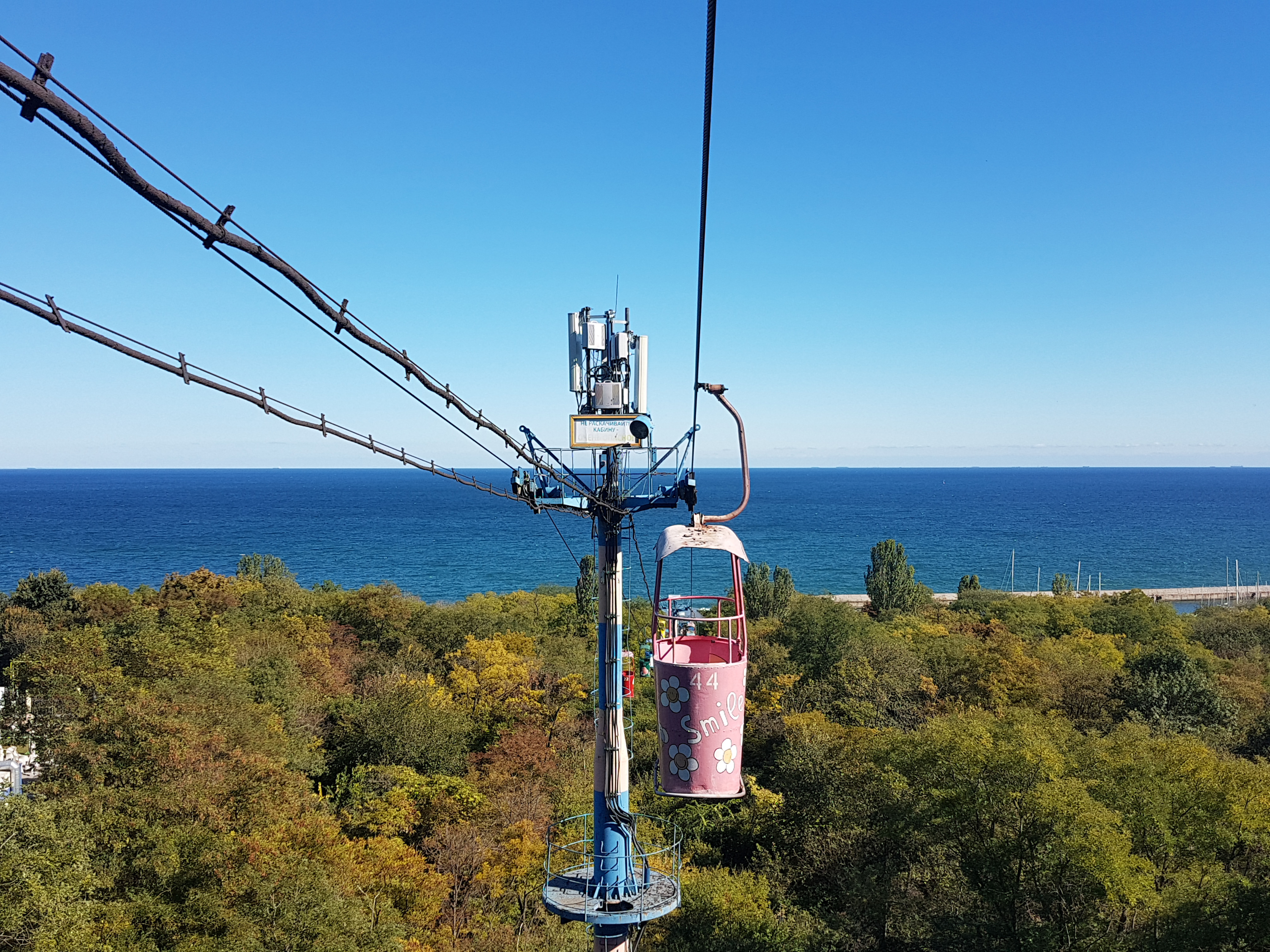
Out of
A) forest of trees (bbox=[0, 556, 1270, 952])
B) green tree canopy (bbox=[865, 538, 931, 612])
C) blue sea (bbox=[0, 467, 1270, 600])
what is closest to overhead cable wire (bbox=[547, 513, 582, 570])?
forest of trees (bbox=[0, 556, 1270, 952])

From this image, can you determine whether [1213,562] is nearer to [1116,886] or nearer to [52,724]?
[1116,886]

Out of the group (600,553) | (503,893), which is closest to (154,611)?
(503,893)

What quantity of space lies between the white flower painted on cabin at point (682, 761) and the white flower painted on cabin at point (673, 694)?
565 mm

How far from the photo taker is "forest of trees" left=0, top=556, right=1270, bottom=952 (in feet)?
60.7

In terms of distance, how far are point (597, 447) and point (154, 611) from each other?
121 feet

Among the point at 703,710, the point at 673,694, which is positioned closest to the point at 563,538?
the point at 673,694

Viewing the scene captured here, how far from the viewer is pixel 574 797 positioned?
26719 mm

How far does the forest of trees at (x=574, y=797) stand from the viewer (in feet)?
60.7

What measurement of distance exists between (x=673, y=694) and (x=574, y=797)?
16.8 meters

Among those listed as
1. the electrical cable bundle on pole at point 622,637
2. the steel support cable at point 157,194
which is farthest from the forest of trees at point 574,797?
the steel support cable at point 157,194

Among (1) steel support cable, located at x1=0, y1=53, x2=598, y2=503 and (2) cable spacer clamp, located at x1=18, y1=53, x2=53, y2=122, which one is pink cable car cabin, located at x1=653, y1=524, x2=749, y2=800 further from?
(2) cable spacer clamp, located at x1=18, y1=53, x2=53, y2=122

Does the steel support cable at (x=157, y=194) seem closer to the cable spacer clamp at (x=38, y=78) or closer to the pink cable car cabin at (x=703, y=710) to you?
the cable spacer clamp at (x=38, y=78)

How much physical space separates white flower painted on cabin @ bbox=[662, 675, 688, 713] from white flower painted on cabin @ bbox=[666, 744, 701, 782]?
56 cm

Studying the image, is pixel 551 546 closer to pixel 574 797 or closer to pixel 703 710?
pixel 574 797
